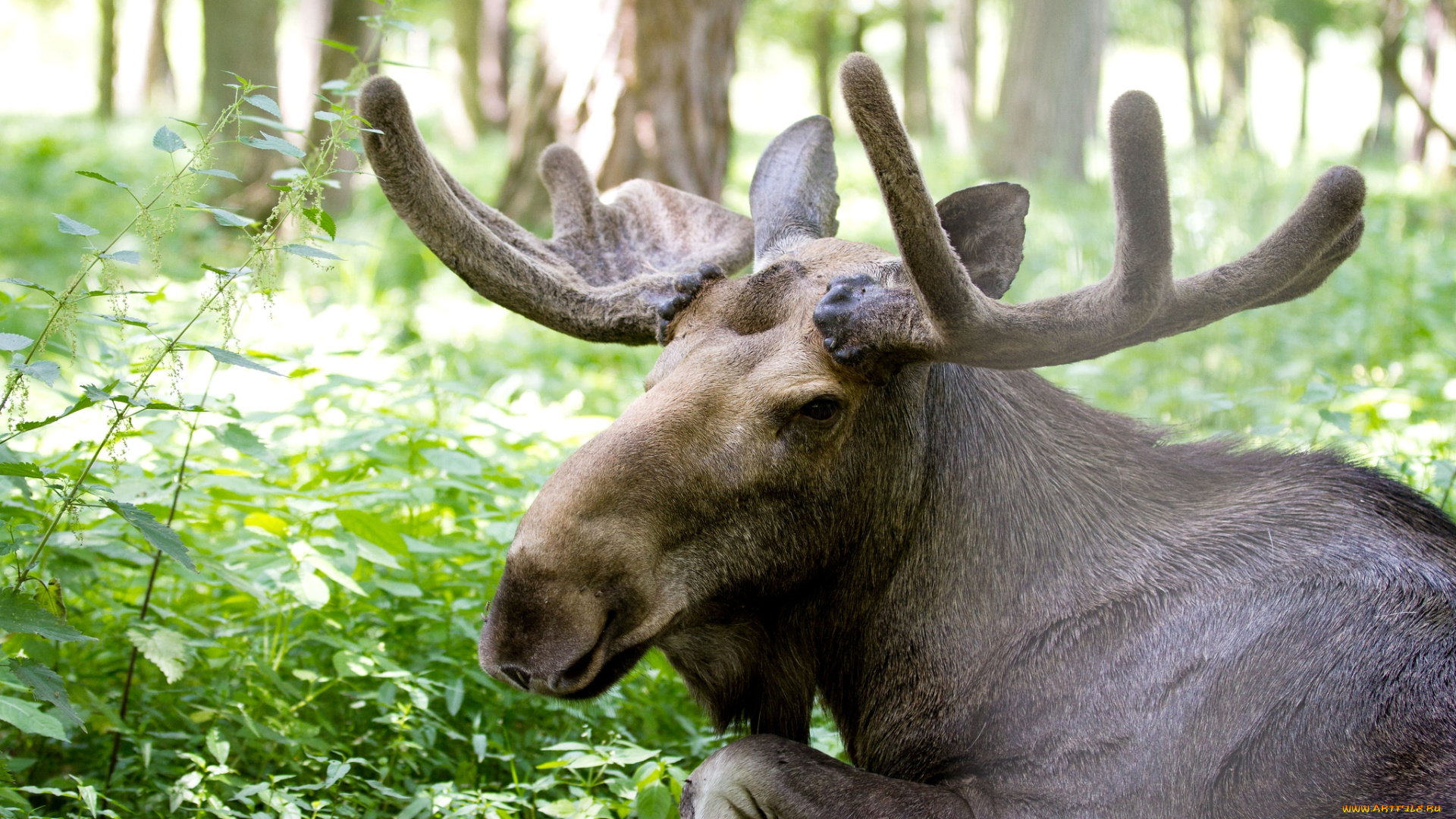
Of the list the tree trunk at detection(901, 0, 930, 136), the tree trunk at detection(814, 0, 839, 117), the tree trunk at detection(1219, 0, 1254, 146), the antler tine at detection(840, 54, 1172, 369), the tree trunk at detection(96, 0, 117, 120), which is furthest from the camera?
the tree trunk at detection(1219, 0, 1254, 146)

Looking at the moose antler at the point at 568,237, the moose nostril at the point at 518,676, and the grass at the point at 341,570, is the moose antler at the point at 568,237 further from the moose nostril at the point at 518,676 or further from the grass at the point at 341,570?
the moose nostril at the point at 518,676

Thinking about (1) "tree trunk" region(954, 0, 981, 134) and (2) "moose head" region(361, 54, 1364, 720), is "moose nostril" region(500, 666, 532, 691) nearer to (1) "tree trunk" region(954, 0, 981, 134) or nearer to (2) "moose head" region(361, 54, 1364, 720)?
(2) "moose head" region(361, 54, 1364, 720)

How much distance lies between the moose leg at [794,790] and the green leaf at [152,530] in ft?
4.28

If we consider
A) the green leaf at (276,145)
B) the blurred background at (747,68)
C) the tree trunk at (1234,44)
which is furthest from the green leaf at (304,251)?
the tree trunk at (1234,44)

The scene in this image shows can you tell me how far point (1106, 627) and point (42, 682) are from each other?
238 cm

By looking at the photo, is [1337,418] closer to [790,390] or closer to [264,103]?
[790,390]

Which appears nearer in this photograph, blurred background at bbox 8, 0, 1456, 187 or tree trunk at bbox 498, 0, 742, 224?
tree trunk at bbox 498, 0, 742, 224

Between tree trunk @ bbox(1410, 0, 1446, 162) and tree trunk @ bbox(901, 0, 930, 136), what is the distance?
38.7 ft

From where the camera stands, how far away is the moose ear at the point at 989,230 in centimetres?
316

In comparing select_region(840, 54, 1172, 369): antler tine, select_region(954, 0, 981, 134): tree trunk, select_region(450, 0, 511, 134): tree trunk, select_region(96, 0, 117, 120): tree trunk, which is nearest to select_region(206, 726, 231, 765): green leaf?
select_region(840, 54, 1172, 369): antler tine

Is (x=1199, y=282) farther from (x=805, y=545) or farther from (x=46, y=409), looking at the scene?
(x=46, y=409)

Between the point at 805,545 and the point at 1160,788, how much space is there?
3.10 ft

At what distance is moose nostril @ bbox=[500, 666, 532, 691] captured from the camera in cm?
256

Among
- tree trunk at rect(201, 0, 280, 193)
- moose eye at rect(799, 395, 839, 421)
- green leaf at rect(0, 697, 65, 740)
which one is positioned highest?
tree trunk at rect(201, 0, 280, 193)
